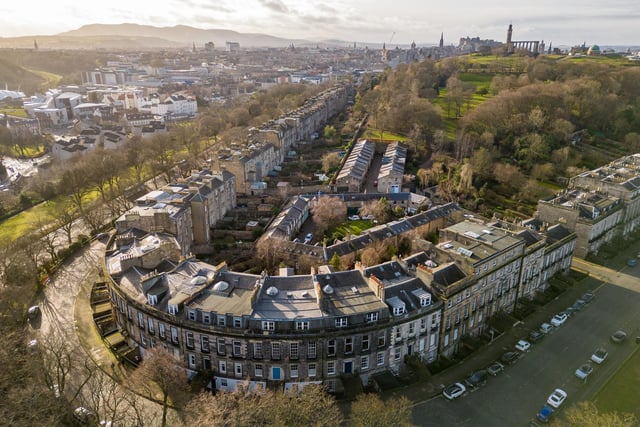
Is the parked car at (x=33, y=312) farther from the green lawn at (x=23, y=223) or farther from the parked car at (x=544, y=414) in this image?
the parked car at (x=544, y=414)

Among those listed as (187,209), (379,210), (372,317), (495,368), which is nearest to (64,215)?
(187,209)

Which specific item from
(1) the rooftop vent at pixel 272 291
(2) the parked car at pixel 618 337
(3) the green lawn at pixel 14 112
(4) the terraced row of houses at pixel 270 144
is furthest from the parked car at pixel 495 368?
(3) the green lawn at pixel 14 112

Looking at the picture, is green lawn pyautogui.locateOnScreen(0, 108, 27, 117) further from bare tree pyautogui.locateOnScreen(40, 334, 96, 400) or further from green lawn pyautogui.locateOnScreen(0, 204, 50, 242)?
bare tree pyautogui.locateOnScreen(40, 334, 96, 400)

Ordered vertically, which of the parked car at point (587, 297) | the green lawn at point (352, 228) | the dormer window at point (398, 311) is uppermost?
the dormer window at point (398, 311)

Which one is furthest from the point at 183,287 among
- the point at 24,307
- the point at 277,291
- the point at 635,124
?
the point at 635,124

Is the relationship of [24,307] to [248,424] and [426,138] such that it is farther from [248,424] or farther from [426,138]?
[426,138]

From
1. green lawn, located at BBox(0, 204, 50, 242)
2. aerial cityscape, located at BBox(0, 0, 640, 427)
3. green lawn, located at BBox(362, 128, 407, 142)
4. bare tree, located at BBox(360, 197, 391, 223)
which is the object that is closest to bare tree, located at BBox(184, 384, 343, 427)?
aerial cityscape, located at BBox(0, 0, 640, 427)
